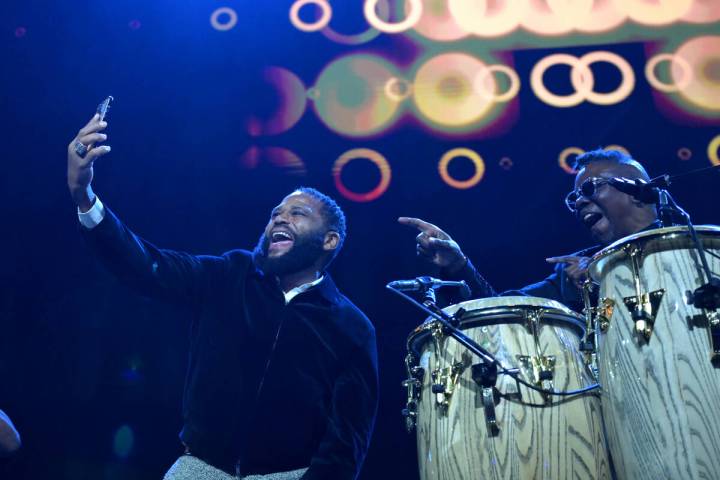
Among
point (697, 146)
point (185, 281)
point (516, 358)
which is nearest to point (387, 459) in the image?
point (185, 281)

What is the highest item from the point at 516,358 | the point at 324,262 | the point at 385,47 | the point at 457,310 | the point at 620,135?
the point at 385,47

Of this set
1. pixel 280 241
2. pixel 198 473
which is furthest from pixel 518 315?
pixel 280 241

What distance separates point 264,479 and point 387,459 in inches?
43.4

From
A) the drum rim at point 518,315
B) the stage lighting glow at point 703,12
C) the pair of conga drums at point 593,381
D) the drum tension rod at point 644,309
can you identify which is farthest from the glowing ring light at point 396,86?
the drum tension rod at point 644,309

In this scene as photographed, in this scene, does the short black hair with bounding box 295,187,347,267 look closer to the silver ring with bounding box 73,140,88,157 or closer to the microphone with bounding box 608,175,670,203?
the silver ring with bounding box 73,140,88,157

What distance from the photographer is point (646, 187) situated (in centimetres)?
233

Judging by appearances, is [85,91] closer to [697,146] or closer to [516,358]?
[516,358]

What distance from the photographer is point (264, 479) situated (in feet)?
10.2

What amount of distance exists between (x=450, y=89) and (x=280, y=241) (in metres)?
1.46

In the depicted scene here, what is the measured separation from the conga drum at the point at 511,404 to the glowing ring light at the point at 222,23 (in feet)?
8.93

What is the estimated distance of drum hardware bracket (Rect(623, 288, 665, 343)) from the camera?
2.14m

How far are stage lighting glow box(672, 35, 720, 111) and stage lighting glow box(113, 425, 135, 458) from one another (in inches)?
144

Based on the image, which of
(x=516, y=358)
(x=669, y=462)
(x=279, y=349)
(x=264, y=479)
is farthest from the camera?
(x=279, y=349)

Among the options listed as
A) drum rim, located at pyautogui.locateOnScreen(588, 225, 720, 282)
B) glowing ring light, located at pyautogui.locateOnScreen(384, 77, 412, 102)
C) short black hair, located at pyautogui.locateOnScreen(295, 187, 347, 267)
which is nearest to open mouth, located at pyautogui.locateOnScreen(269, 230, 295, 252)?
short black hair, located at pyautogui.locateOnScreen(295, 187, 347, 267)
